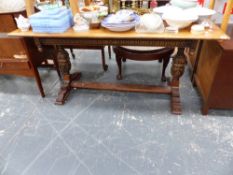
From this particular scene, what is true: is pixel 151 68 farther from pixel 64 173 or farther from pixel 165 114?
pixel 64 173

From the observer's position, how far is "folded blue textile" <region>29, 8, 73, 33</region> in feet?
4.36

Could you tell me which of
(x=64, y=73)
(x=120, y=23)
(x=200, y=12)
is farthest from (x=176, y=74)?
(x=64, y=73)

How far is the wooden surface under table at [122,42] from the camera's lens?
4.17ft

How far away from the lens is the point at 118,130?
5.05 ft

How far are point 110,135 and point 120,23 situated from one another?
0.89 meters

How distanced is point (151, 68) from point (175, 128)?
3.36 feet

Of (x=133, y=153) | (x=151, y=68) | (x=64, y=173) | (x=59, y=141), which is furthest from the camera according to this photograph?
(x=151, y=68)

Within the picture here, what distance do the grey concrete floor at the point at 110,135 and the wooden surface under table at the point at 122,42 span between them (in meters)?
0.11

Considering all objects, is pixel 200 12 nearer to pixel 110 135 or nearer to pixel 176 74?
pixel 176 74

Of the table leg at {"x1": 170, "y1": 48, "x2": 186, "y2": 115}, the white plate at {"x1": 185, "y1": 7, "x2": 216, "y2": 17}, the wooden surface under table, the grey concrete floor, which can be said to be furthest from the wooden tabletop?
the grey concrete floor

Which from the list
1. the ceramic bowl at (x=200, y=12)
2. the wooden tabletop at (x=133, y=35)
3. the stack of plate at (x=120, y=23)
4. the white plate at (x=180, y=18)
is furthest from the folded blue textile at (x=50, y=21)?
the ceramic bowl at (x=200, y=12)

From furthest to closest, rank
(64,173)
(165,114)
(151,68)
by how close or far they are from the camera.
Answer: (151,68) → (165,114) → (64,173)

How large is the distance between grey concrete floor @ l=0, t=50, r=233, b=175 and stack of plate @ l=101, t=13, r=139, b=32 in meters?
0.77

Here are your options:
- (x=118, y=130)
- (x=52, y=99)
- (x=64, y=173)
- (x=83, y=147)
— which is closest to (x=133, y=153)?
(x=118, y=130)
